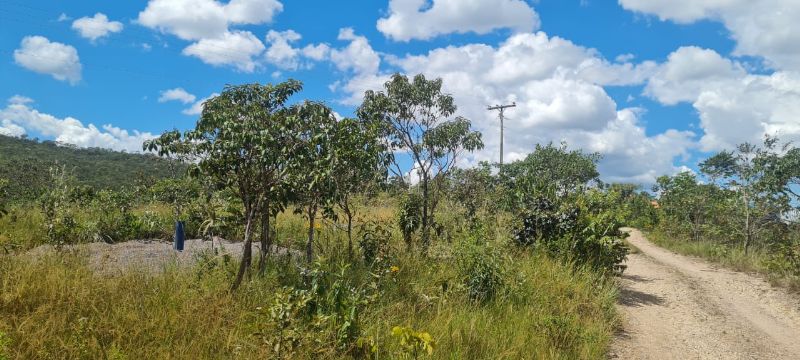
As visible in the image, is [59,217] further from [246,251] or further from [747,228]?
[747,228]

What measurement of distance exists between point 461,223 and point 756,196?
9636 mm

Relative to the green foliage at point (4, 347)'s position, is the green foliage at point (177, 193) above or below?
above

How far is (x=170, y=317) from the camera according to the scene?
12.9 feet

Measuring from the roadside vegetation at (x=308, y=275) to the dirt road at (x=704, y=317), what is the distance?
51 centimetres

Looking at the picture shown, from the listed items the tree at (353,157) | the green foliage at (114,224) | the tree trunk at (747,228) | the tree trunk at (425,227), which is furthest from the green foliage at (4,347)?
the tree trunk at (747,228)

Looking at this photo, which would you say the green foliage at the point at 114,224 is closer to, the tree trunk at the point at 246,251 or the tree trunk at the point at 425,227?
the tree trunk at the point at 246,251

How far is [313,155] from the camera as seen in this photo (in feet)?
15.9

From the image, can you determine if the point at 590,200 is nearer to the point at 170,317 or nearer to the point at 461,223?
the point at 461,223

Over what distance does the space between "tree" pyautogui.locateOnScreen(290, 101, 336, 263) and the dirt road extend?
12.4 feet

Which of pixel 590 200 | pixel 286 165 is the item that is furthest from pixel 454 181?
pixel 286 165

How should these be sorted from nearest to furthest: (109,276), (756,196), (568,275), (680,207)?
(109,276), (568,275), (756,196), (680,207)

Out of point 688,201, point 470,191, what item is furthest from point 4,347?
point 688,201

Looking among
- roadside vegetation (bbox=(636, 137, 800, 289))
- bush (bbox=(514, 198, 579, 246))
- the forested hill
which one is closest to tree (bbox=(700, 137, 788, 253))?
roadside vegetation (bbox=(636, 137, 800, 289))

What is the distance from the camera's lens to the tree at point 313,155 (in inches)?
186
